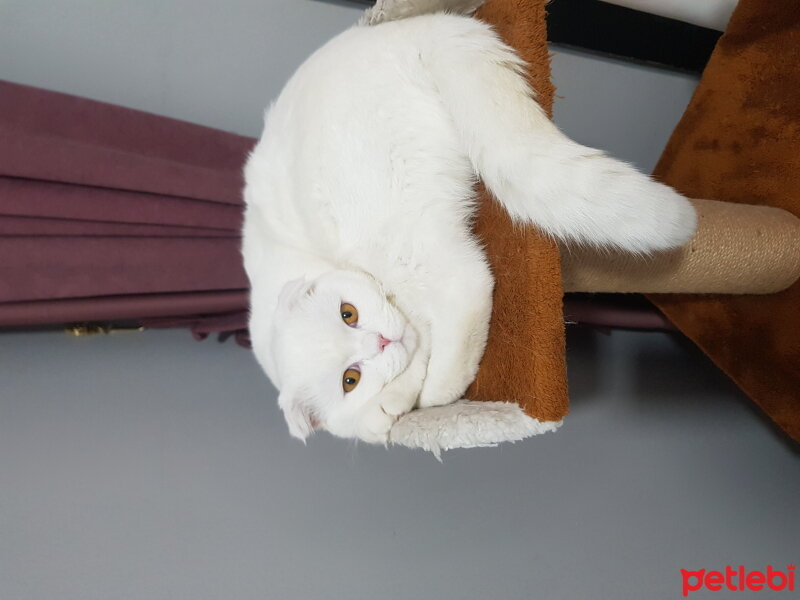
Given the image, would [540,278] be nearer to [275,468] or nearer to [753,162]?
[753,162]

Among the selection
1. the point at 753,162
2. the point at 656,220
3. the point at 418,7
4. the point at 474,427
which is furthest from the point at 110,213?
the point at 753,162

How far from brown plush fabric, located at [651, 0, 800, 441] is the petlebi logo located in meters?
0.44

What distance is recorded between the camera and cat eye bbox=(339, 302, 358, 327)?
2.77ft

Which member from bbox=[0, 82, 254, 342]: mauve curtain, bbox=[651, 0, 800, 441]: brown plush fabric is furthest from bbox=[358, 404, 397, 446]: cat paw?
bbox=[651, 0, 800, 441]: brown plush fabric

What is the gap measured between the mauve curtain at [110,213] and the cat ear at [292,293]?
0.40m

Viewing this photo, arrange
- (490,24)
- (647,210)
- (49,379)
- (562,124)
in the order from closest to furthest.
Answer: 1. (647,210)
2. (490,24)
3. (49,379)
4. (562,124)

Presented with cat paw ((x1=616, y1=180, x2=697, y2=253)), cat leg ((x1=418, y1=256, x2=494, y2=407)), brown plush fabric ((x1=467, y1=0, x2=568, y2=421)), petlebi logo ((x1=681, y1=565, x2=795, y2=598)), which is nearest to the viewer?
cat paw ((x1=616, y1=180, x2=697, y2=253))

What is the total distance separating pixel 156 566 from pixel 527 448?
85 centimetres

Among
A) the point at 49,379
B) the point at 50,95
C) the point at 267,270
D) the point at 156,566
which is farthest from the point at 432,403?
the point at 50,95

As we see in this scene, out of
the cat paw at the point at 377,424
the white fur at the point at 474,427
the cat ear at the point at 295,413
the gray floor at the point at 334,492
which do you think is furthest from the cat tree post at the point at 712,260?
the gray floor at the point at 334,492

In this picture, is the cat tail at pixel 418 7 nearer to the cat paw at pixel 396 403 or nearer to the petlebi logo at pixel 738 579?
the cat paw at pixel 396 403

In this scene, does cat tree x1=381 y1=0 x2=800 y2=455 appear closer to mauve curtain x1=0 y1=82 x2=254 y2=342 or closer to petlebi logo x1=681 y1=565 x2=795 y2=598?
mauve curtain x1=0 y1=82 x2=254 y2=342

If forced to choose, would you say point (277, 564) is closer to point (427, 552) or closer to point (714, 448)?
point (427, 552)

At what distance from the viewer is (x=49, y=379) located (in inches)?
45.4
